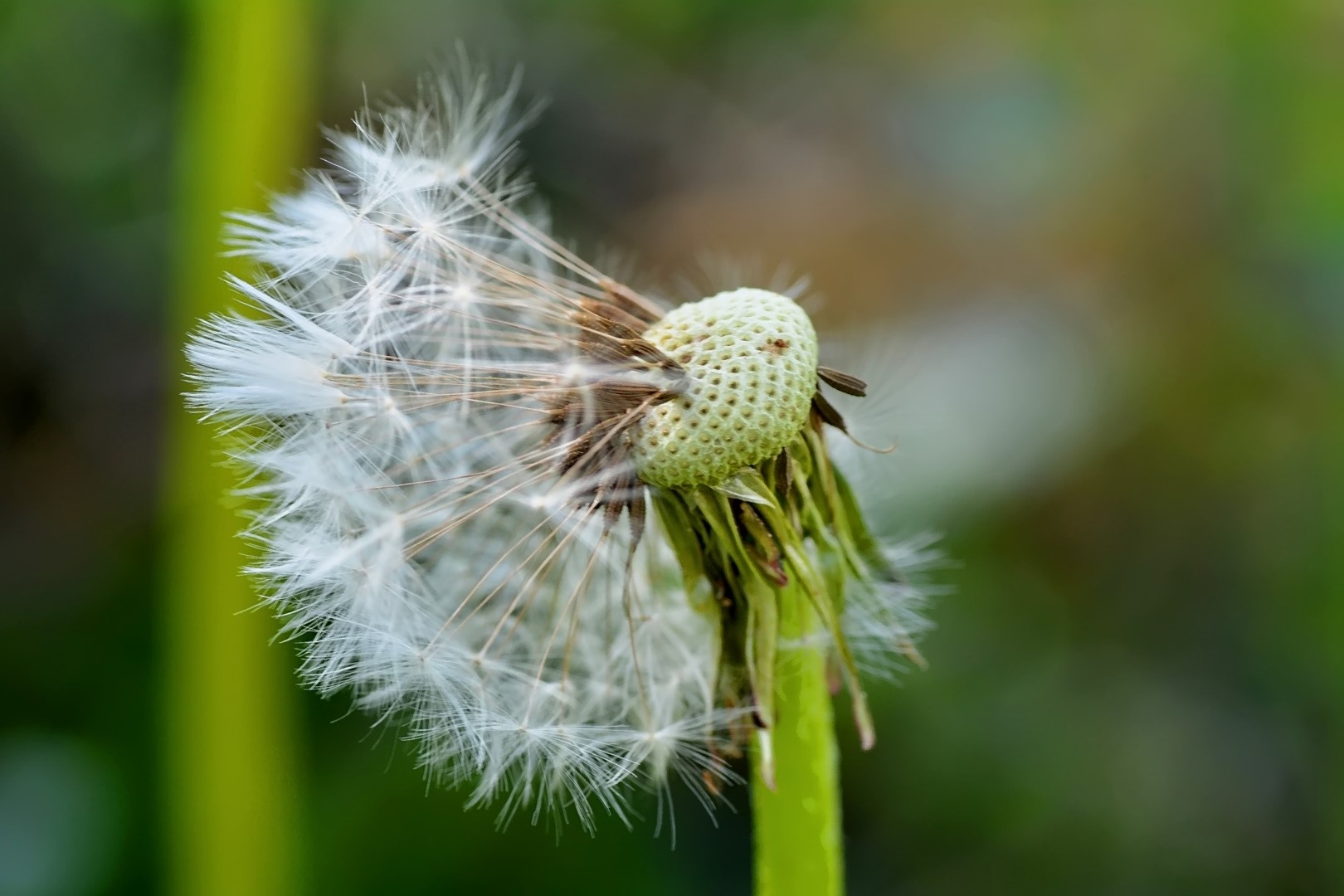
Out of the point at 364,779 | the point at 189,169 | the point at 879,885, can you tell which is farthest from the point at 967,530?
the point at 189,169

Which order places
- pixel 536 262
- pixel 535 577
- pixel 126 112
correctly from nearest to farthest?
pixel 535 577 < pixel 536 262 < pixel 126 112

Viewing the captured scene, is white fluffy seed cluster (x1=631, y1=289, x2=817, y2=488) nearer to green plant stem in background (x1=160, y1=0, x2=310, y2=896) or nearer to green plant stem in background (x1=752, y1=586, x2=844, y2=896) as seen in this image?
green plant stem in background (x1=752, y1=586, x2=844, y2=896)

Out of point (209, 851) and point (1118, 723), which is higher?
point (1118, 723)

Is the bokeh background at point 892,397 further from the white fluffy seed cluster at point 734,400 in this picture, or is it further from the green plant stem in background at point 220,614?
the white fluffy seed cluster at point 734,400

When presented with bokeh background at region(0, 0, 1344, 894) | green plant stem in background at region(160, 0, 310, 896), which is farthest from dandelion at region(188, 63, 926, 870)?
green plant stem in background at region(160, 0, 310, 896)

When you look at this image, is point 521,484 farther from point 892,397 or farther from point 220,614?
point 220,614

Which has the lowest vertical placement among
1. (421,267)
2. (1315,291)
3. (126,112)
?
(421,267)

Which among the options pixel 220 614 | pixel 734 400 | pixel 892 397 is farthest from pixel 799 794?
pixel 220 614

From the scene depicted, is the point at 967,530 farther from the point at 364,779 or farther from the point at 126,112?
the point at 126,112
